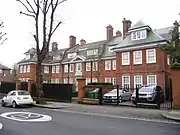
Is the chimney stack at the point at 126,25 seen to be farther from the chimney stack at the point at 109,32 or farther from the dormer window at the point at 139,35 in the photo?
the dormer window at the point at 139,35

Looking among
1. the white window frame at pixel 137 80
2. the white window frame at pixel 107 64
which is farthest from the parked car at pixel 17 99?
the white window frame at pixel 107 64

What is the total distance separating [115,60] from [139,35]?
1028cm

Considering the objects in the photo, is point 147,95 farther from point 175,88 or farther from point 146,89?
point 175,88

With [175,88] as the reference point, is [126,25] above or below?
above

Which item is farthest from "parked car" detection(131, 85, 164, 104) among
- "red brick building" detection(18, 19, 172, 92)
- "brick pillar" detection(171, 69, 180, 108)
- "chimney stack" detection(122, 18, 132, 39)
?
"chimney stack" detection(122, 18, 132, 39)

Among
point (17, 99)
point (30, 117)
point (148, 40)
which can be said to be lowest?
point (30, 117)

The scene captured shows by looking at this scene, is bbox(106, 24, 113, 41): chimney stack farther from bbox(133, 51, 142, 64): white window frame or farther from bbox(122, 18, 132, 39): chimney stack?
bbox(133, 51, 142, 64): white window frame

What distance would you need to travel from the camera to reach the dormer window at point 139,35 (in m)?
33.0

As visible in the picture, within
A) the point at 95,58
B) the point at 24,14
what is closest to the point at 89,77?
the point at 95,58

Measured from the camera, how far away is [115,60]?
4297cm

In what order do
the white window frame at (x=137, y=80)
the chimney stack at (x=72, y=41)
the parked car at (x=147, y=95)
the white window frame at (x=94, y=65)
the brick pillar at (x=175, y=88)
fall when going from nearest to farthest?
the brick pillar at (x=175, y=88) → the parked car at (x=147, y=95) → the white window frame at (x=137, y=80) → the white window frame at (x=94, y=65) → the chimney stack at (x=72, y=41)

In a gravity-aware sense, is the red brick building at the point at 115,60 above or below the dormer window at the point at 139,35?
below

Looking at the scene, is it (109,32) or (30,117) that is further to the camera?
(109,32)

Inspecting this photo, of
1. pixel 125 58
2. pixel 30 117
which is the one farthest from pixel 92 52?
pixel 30 117
